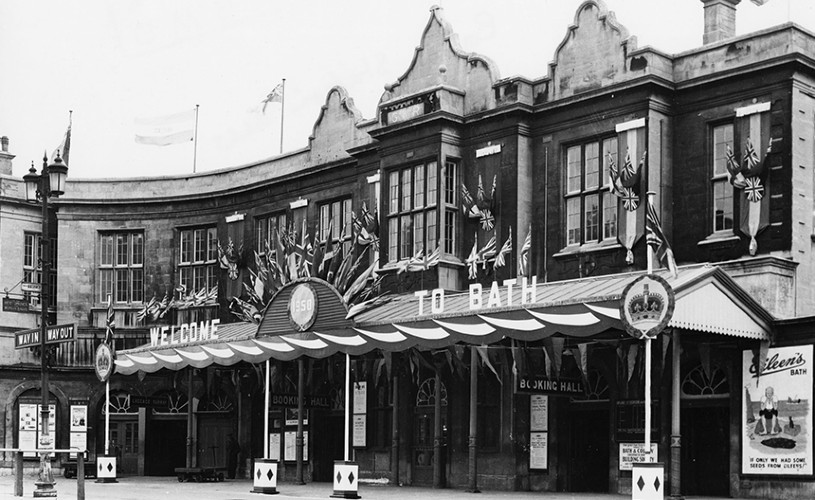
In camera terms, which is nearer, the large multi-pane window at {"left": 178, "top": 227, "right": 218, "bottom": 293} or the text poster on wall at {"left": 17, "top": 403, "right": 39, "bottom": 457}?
the text poster on wall at {"left": 17, "top": 403, "right": 39, "bottom": 457}

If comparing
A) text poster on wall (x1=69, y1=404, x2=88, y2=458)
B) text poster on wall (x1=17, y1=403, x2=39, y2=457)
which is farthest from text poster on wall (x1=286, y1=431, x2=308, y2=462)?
text poster on wall (x1=17, y1=403, x2=39, y2=457)

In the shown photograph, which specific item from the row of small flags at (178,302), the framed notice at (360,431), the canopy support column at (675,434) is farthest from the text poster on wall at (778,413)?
the row of small flags at (178,302)

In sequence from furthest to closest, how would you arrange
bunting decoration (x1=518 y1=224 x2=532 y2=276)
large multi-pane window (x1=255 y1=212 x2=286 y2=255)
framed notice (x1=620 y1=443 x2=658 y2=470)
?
large multi-pane window (x1=255 y1=212 x2=286 y2=255) → bunting decoration (x1=518 y1=224 x2=532 y2=276) → framed notice (x1=620 y1=443 x2=658 y2=470)

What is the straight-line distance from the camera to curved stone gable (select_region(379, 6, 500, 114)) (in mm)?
32719

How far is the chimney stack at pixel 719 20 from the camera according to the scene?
29.7m

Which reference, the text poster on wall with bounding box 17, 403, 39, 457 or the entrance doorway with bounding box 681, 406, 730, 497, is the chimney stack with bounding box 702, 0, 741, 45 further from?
the text poster on wall with bounding box 17, 403, 39, 457

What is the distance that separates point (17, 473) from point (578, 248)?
13802mm

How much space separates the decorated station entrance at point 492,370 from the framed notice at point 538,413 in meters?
0.03

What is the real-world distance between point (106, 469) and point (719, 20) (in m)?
21.2

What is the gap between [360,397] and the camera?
120ft

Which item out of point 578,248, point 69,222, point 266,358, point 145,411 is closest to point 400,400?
point 266,358

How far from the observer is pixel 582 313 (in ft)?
78.7

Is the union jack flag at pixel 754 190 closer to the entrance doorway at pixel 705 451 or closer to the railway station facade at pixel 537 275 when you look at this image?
the railway station facade at pixel 537 275

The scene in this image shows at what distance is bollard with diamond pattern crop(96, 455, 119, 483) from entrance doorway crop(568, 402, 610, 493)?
46.7ft
